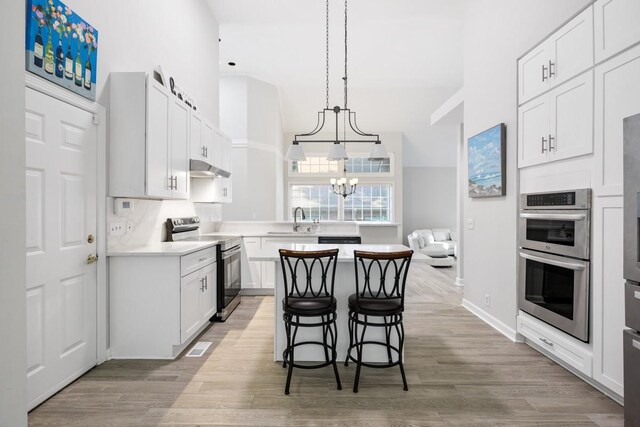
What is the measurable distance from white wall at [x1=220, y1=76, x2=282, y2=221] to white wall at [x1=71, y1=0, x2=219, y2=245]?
226cm

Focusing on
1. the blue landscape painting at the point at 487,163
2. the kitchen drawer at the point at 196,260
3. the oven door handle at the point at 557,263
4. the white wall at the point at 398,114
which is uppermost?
the white wall at the point at 398,114

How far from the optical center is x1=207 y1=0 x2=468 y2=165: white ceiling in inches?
183

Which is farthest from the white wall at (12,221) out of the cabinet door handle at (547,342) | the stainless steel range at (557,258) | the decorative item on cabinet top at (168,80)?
the cabinet door handle at (547,342)

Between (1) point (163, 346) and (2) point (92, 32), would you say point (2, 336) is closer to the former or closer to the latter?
(1) point (163, 346)

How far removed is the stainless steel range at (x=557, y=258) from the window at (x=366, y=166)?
22.3 ft

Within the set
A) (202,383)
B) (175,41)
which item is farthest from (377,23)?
(202,383)

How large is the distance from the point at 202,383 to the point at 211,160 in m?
2.80

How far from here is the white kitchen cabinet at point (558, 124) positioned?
7.75 feet

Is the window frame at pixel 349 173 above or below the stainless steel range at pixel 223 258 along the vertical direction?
above

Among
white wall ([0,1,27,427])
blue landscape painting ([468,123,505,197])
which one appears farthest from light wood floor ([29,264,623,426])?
blue landscape painting ([468,123,505,197])

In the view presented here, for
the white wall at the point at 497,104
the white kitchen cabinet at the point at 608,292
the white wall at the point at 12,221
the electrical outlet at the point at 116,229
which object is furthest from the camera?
the white wall at the point at 497,104

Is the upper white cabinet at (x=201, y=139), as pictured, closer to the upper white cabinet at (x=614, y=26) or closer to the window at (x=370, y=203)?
the upper white cabinet at (x=614, y=26)

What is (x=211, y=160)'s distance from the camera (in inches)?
172

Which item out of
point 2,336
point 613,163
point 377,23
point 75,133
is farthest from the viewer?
point 377,23
